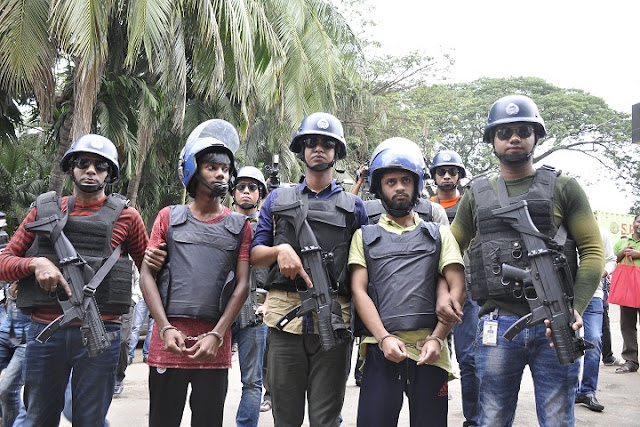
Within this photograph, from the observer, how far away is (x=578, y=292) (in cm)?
329

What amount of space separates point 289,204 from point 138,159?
9104 mm

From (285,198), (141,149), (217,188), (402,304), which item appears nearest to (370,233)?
(402,304)

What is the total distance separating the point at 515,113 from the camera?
11.2ft

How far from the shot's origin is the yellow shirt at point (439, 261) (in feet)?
10.9

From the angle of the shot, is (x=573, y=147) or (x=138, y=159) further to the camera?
(x=573, y=147)

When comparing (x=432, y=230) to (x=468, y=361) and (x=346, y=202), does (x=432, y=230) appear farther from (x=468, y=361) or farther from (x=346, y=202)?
(x=468, y=361)

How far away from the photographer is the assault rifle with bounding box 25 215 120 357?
344 centimetres

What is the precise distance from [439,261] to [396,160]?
0.59 m

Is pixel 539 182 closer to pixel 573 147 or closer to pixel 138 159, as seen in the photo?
pixel 138 159

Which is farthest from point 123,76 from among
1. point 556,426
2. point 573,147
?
point 573,147

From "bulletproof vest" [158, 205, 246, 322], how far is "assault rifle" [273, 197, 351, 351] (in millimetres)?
360

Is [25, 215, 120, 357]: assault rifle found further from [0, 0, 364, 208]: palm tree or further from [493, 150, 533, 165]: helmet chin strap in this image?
[0, 0, 364, 208]: palm tree

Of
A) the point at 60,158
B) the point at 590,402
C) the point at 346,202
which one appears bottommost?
the point at 590,402

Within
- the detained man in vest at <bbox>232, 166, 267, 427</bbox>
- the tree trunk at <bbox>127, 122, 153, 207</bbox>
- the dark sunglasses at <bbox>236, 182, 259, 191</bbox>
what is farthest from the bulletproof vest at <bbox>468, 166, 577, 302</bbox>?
the tree trunk at <bbox>127, 122, 153, 207</bbox>
